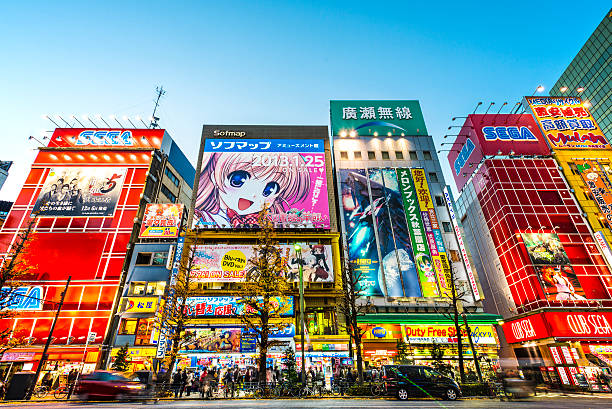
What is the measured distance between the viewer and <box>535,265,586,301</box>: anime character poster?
28.2m

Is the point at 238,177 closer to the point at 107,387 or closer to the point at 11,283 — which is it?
the point at 11,283

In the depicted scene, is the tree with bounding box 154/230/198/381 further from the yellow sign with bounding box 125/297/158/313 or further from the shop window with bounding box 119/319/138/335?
the shop window with bounding box 119/319/138/335

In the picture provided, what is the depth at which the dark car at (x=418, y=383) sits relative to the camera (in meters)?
15.5

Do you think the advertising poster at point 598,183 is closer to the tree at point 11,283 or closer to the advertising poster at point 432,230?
the advertising poster at point 432,230

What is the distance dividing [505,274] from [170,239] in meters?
35.9

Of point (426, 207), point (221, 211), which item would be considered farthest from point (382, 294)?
point (221, 211)

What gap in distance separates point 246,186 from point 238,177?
1722 mm

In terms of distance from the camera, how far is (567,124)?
40719mm

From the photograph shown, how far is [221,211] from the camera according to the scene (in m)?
34.7

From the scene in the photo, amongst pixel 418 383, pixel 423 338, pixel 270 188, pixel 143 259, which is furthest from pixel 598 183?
pixel 143 259

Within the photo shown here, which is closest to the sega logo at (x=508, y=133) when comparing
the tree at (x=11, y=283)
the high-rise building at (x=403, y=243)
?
the high-rise building at (x=403, y=243)

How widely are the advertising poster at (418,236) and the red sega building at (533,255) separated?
831cm

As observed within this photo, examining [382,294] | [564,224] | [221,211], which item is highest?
[221,211]

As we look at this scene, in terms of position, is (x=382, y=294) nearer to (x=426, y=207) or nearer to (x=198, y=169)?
(x=426, y=207)
